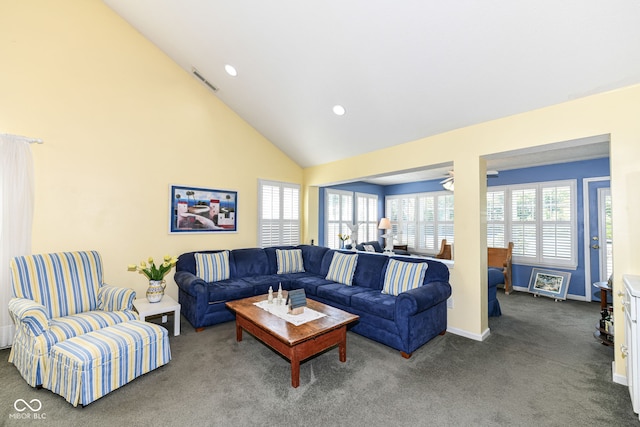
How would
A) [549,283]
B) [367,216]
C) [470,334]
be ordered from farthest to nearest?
[367,216] → [549,283] → [470,334]

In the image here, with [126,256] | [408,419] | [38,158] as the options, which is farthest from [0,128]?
[408,419]

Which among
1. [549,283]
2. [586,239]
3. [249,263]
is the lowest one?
[549,283]

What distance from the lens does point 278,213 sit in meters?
5.66

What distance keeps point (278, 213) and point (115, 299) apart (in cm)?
316

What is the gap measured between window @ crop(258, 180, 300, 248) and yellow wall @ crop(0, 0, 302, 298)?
78 cm

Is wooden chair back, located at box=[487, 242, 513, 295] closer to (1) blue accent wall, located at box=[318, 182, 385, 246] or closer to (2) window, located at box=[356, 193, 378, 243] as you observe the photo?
(2) window, located at box=[356, 193, 378, 243]

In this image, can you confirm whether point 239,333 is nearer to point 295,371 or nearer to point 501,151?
point 295,371

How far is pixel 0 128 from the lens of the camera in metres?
3.06

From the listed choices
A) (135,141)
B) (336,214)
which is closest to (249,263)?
(135,141)

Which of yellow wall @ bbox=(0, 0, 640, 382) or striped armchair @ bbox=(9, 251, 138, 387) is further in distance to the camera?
yellow wall @ bbox=(0, 0, 640, 382)

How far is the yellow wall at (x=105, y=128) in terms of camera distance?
326 centimetres

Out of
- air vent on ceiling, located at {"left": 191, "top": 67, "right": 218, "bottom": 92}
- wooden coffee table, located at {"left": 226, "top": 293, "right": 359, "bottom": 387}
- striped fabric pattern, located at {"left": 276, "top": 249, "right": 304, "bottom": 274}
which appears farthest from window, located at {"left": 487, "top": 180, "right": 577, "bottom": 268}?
air vent on ceiling, located at {"left": 191, "top": 67, "right": 218, "bottom": 92}

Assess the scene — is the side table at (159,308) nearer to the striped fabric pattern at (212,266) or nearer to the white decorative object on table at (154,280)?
the white decorative object on table at (154,280)

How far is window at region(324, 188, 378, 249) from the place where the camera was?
6.64m
